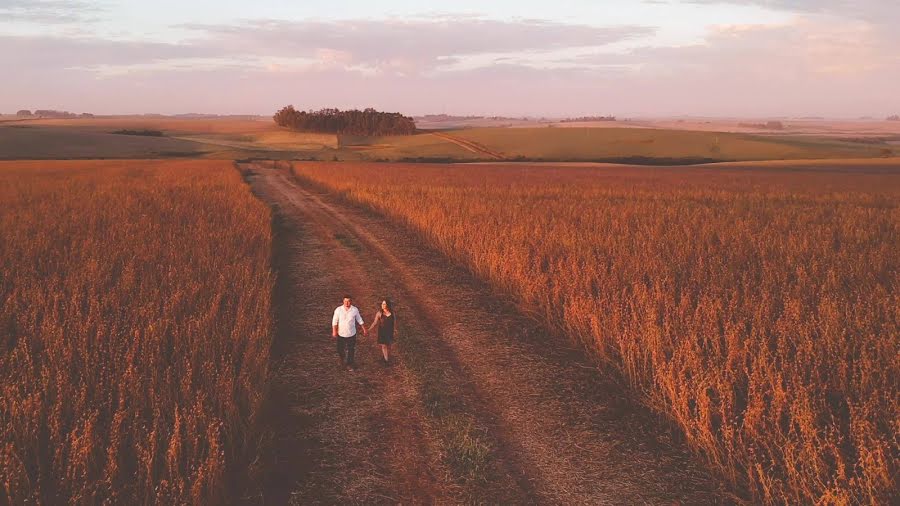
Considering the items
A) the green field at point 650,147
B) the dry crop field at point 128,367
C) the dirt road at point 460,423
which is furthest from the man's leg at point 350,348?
the green field at point 650,147

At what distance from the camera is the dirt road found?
4.01 metres

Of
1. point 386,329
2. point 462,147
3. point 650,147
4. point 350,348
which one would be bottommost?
point 350,348

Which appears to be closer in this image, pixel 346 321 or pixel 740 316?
pixel 346 321

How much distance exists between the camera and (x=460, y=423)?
486 cm

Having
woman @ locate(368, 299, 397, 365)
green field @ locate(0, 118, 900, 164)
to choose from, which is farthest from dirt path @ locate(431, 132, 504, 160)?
woman @ locate(368, 299, 397, 365)

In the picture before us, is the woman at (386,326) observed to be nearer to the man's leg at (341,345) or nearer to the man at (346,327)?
the man at (346,327)

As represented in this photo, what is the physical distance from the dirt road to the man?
241 mm

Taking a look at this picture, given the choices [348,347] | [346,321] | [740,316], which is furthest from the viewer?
[740,316]

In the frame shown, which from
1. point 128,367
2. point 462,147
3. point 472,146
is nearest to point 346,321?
point 128,367

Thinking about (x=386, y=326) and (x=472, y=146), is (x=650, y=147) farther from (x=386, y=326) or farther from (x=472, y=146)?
(x=386, y=326)

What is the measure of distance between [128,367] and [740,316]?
7054mm

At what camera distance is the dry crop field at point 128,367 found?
3611mm

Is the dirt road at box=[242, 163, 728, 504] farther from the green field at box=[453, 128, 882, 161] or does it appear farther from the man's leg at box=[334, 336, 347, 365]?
the green field at box=[453, 128, 882, 161]

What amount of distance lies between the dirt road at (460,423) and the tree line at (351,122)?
124 meters
